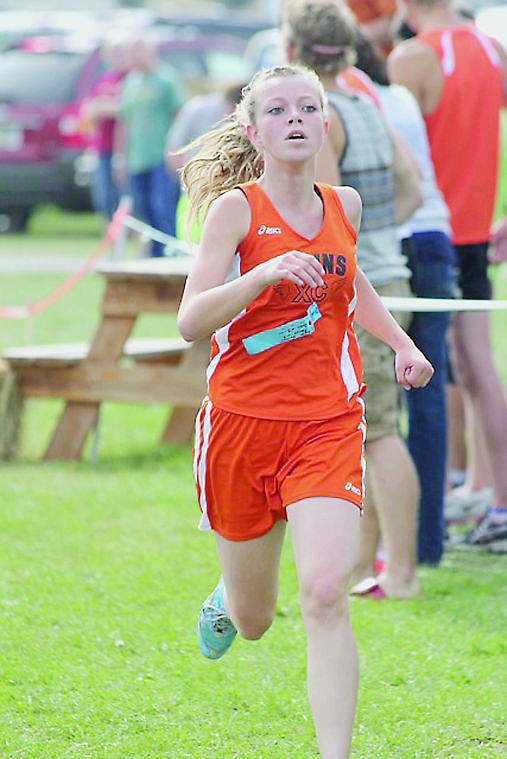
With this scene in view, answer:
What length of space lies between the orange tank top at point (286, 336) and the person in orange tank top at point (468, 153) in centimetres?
263

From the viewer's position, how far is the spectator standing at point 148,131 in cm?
1594

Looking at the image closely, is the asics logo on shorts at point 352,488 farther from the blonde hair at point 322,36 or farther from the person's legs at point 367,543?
the blonde hair at point 322,36

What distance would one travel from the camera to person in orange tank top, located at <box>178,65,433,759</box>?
3.82 m

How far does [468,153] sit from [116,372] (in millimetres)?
2553

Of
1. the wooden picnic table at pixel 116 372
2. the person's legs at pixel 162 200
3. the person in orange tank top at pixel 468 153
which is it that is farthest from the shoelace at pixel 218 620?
the person's legs at pixel 162 200

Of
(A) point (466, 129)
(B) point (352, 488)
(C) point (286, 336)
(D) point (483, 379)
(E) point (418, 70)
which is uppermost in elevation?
(E) point (418, 70)

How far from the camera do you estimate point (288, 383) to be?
13.2 feet

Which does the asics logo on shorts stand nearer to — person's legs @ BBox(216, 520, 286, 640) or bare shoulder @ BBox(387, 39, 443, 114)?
person's legs @ BBox(216, 520, 286, 640)

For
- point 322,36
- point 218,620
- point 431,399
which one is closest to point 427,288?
point 431,399

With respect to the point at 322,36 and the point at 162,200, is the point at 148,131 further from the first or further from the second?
the point at 322,36

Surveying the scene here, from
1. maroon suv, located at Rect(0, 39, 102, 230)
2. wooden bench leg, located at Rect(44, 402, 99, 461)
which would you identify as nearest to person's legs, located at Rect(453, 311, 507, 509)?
wooden bench leg, located at Rect(44, 402, 99, 461)

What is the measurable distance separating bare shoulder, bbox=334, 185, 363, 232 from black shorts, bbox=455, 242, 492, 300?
99.2 inches

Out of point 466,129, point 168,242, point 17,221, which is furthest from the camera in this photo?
point 17,221

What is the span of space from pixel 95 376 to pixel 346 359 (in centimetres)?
439
